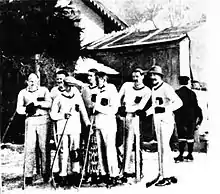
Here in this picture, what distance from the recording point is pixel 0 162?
464 centimetres

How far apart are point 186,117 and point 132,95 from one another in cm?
45

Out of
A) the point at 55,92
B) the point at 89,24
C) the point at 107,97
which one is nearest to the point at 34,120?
the point at 55,92

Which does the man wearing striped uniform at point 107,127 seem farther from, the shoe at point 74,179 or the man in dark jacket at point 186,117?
the man in dark jacket at point 186,117

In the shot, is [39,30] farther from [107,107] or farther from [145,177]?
[145,177]

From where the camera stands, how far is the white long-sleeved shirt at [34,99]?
452 centimetres

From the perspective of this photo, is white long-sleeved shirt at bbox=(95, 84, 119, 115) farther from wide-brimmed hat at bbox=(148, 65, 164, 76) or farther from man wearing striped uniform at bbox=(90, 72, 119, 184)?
wide-brimmed hat at bbox=(148, 65, 164, 76)

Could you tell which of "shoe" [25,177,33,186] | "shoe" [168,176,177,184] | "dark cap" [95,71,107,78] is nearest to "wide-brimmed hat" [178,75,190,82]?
"dark cap" [95,71,107,78]

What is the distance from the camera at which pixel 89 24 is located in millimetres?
4512

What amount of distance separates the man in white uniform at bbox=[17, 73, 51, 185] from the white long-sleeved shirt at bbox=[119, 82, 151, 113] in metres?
0.65

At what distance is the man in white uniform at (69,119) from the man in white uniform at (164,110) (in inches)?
22.7

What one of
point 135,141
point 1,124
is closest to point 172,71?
point 135,141

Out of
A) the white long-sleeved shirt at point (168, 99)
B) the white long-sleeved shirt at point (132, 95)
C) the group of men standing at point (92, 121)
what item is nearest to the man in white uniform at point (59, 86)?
the group of men standing at point (92, 121)

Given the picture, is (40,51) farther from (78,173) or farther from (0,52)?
(78,173)

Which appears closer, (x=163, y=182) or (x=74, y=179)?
(x=163, y=182)
